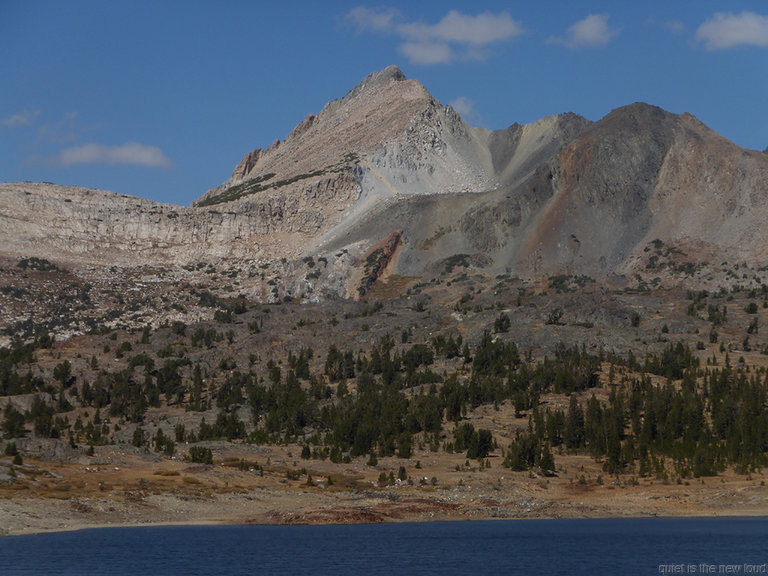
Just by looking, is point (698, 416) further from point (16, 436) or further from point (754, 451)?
point (16, 436)

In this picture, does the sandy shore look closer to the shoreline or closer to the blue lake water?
the shoreline

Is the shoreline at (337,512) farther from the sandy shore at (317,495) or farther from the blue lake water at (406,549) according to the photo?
the blue lake water at (406,549)

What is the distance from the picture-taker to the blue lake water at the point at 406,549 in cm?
5625

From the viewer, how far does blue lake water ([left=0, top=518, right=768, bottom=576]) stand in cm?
5625

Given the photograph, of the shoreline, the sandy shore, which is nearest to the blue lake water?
the shoreline

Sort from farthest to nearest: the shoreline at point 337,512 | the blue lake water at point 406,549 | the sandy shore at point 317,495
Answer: the sandy shore at point 317,495
the shoreline at point 337,512
the blue lake water at point 406,549

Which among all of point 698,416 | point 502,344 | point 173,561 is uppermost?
point 502,344

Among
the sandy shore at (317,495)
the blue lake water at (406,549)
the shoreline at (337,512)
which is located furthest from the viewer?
the sandy shore at (317,495)

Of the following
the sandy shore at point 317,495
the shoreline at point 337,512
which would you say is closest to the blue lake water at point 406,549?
the shoreline at point 337,512

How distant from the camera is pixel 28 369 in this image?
139875 mm

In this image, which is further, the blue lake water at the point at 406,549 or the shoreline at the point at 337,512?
the shoreline at the point at 337,512

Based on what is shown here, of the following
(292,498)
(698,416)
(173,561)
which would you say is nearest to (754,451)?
(698,416)

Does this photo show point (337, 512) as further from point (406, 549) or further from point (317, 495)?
point (406, 549)

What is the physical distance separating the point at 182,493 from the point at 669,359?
70139 mm
